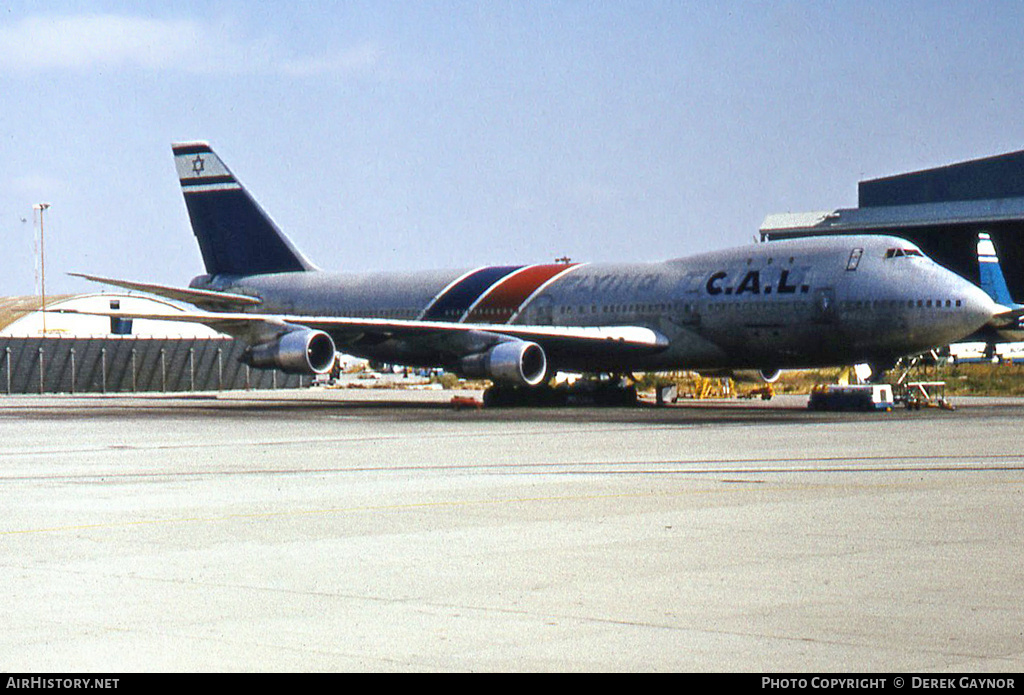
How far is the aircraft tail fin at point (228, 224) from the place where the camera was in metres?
53.8

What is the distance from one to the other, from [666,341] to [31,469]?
983 inches

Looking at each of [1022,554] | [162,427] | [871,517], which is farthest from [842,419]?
[1022,554]

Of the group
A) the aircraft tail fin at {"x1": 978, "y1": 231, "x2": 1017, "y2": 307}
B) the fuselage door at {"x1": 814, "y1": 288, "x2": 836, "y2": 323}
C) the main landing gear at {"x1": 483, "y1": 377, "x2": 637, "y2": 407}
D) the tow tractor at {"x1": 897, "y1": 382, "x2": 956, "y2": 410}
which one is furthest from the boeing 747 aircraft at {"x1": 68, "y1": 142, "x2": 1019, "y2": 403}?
the aircraft tail fin at {"x1": 978, "y1": 231, "x2": 1017, "y2": 307}

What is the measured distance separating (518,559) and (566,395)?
34.6m

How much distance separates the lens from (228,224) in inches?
2125

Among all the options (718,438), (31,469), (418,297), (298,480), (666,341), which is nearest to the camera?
(298,480)

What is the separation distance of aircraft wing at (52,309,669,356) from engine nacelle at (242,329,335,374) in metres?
0.58

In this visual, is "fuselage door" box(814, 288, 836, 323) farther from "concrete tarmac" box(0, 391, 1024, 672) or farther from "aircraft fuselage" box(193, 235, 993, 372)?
"concrete tarmac" box(0, 391, 1024, 672)

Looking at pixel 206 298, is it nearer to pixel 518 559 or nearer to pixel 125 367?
pixel 125 367

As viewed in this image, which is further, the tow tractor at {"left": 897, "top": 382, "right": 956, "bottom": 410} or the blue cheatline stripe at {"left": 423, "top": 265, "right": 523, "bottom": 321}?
the blue cheatline stripe at {"left": 423, "top": 265, "right": 523, "bottom": 321}

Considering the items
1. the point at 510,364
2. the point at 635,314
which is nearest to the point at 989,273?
the point at 635,314

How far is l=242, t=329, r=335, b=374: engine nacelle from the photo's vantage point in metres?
41.2
